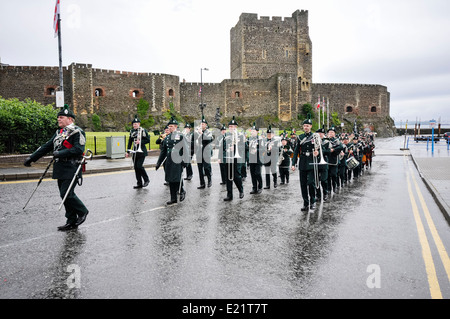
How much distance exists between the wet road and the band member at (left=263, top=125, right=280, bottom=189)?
2583 mm

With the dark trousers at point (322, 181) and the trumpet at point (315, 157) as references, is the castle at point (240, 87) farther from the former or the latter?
the trumpet at point (315, 157)

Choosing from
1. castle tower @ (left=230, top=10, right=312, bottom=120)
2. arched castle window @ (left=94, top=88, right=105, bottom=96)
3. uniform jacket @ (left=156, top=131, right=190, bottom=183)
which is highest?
castle tower @ (left=230, top=10, right=312, bottom=120)

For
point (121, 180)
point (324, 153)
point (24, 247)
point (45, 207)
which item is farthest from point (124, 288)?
point (121, 180)

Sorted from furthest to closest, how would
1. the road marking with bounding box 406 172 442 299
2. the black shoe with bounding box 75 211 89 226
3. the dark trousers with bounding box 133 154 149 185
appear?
the dark trousers with bounding box 133 154 149 185
the black shoe with bounding box 75 211 89 226
the road marking with bounding box 406 172 442 299

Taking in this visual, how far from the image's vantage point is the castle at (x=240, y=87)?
1721 inches

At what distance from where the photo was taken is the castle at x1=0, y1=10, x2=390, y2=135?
43.7 meters

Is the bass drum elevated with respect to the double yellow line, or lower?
elevated

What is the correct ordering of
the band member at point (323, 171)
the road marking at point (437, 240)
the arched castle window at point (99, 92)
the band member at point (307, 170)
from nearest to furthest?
the road marking at point (437, 240) < the band member at point (307, 170) < the band member at point (323, 171) < the arched castle window at point (99, 92)

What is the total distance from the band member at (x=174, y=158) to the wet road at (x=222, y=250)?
42 cm

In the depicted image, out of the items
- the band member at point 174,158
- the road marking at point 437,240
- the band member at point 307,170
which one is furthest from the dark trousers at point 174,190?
the road marking at point 437,240

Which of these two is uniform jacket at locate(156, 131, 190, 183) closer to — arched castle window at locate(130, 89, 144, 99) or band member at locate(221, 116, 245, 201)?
band member at locate(221, 116, 245, 201)

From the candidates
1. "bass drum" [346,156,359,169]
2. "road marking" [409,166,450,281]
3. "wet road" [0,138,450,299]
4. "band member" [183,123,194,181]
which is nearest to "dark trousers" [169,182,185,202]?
"wet road" [0,138,450,299]

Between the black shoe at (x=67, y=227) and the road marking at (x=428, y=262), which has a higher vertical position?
the black shoe at (x=67, y=227)
